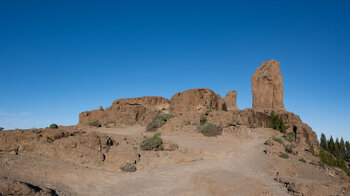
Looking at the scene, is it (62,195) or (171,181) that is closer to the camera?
(62,195)

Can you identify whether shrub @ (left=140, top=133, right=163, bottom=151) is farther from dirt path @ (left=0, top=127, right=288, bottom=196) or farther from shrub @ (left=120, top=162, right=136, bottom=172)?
shrub @ (left=120, top=162, right=136, bottom=172)

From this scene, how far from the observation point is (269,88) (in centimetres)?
4875

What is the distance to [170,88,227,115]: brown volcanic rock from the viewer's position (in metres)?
28.2

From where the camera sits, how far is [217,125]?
20.7 metres

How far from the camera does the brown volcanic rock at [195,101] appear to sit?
28241 mm

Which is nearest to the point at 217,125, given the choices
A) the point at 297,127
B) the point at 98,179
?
the point at 98,179

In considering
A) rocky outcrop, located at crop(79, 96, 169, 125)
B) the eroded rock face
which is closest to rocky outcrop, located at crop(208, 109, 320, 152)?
the eroded rock face

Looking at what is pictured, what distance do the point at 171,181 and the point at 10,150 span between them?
6891mm

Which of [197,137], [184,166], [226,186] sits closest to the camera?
[226,186]

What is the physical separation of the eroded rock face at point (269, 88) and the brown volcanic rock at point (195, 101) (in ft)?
78.6

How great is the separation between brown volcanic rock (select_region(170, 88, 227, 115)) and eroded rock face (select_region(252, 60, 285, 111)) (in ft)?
78.6

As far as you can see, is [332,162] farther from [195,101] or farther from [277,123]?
[195,101]

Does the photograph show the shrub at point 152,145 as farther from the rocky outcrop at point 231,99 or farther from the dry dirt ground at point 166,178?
the rocky outcrop at point 231,99

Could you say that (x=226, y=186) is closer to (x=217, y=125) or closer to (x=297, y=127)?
(x=217, y=125)
